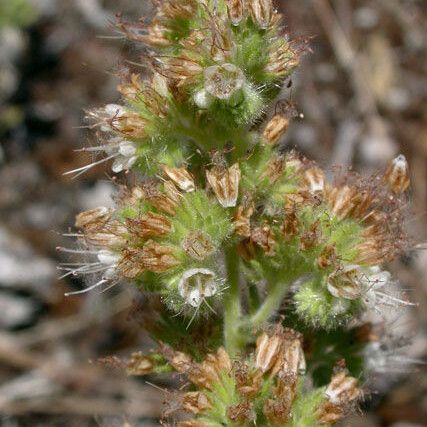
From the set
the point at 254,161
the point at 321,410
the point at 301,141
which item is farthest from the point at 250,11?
the point at 301,141

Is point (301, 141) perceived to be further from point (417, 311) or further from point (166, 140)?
point (166, 140)

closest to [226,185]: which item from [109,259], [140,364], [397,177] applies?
[109,259]

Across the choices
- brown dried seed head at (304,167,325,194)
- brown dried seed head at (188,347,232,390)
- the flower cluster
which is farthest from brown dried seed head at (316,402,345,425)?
brown dried seed head at (304,167,325,194)

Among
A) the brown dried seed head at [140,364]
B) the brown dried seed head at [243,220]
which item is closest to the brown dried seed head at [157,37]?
the brown dried seed head at [243,220]

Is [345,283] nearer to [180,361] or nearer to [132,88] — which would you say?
[180,361]

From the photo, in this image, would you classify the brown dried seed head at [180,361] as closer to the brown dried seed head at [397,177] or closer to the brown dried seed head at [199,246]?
the brown dried seed head at [199,246]

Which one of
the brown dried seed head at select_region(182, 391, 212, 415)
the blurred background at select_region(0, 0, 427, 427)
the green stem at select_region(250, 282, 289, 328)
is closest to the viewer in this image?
the brown dried seed head at select_region(182, 391, 212, 415)

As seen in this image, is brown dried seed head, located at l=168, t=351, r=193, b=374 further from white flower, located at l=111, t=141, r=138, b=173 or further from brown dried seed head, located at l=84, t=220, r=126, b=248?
white flower, located at l=111, t=141, r=138, b=173
